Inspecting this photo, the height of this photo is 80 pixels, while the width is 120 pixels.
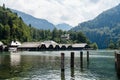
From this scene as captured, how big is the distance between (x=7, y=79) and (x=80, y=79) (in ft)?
37.8

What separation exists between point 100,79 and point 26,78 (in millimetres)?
11867

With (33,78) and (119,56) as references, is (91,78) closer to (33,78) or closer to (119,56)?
(119,56)

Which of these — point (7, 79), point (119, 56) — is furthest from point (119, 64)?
point (7, 79)

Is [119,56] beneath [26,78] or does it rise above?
above

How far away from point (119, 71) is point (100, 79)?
496cm

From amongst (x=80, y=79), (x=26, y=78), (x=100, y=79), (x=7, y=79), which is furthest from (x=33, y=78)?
(x=100, y=79)

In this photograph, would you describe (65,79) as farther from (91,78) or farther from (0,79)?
(0,79)

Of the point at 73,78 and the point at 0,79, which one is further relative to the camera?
the point at 73,78

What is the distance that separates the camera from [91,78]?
44125mm

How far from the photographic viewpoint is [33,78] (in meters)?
43.0

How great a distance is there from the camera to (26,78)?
4284 cm

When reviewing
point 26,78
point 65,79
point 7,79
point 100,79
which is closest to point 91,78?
point 100,79

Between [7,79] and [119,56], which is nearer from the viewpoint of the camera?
[7,79]

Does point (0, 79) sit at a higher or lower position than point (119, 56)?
lower
